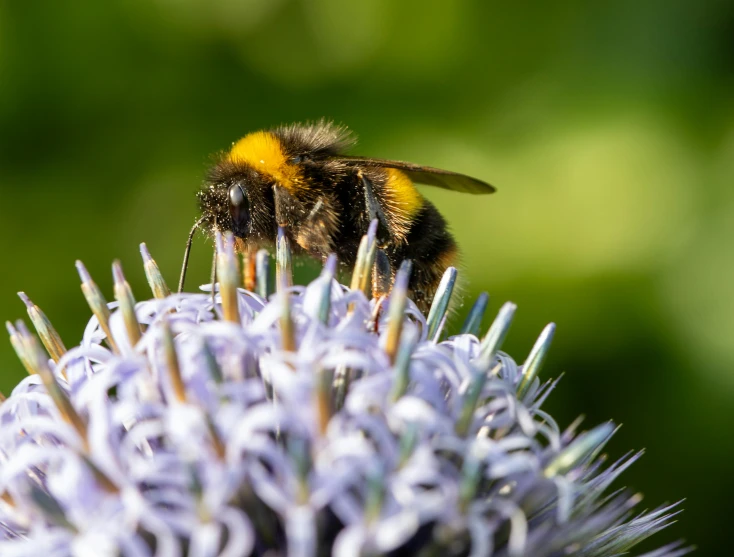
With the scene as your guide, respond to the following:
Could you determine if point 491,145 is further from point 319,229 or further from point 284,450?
point 284,450

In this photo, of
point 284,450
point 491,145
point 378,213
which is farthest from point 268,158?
point 491,145

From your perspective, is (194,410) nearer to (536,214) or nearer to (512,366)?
(512,366)

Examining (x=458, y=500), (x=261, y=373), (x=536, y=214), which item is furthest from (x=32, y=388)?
(x=536, y=214)

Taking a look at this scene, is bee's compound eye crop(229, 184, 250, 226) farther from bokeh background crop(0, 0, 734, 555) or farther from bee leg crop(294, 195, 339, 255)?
bokeh background crop(0, 0, 734, 555)

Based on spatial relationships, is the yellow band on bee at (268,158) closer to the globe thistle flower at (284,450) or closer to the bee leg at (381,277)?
the bee leg at (381,277)

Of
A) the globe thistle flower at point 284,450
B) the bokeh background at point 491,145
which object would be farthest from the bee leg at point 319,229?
the bokeh background at point 491,145

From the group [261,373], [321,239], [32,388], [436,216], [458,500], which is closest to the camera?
[458,500]
